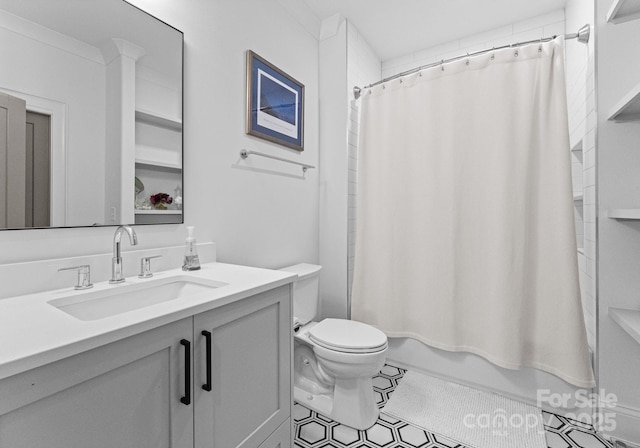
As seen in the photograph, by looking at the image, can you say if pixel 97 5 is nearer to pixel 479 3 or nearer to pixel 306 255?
pixel 306 255

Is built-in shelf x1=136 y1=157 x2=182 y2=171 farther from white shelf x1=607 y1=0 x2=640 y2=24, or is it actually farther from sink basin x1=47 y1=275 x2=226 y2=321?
white shelf x1=607 y1=0 x2=640 y2=24

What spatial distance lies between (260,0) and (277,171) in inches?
39.1

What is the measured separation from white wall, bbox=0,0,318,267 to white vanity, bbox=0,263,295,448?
0.19 meters

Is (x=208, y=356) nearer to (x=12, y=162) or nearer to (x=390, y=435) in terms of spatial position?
(x=12, y=162)

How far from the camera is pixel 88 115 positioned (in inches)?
41.4

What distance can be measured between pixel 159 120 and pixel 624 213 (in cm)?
191

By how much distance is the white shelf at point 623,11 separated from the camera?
4.03 ft

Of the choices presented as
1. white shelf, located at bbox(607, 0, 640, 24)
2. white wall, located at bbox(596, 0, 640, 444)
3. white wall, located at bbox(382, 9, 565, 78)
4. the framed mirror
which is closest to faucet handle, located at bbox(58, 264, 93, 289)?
the framed mirror

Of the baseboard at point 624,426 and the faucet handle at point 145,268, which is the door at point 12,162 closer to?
the faucet handle at point 145,268

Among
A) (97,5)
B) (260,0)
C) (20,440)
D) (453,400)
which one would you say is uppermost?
(260,0)

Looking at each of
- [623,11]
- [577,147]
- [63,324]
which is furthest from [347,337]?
[623,11]

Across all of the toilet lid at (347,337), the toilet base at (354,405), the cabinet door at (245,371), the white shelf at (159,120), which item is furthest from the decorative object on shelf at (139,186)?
the toilet base at (354,405)

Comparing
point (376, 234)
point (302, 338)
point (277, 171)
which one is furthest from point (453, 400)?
point (277, 171)

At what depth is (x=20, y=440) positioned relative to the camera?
52cm
